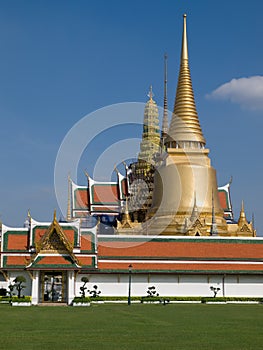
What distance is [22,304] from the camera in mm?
29375

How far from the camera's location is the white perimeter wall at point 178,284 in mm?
33500

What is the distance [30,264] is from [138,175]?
29763 mm

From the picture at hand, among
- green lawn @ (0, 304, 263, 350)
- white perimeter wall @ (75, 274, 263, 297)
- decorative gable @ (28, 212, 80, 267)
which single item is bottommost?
green lawn @ (0, 304, 263, 350)

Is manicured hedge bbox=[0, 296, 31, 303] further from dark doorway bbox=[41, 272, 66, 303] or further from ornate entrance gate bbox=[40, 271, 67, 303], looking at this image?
dark doorway bbox=[41, 272, 66, 303]

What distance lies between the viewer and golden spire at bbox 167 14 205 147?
161 feet

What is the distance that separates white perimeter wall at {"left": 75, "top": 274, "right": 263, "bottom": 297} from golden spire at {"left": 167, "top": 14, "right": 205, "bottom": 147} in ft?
55.0

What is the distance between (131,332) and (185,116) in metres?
34.9

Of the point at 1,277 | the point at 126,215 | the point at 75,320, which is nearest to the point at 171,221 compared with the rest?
the point at 126,215

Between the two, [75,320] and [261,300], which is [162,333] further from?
[261,300]

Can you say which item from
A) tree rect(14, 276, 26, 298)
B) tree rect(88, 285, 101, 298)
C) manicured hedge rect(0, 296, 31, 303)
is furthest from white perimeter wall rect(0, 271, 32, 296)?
tree rect(88, 285, 101, 298)

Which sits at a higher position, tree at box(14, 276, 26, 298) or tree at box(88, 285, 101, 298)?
tree at box(14, 276, 26, 298)

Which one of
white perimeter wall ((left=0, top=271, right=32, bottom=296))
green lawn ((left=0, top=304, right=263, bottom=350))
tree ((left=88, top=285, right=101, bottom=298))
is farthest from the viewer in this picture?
white perimeter wall ((left=0, top=271, right=32, bottom=296))

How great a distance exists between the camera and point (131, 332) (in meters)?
15.6

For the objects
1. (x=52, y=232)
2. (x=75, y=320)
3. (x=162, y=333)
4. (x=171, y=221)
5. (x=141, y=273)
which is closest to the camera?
(x=162, y=333)
